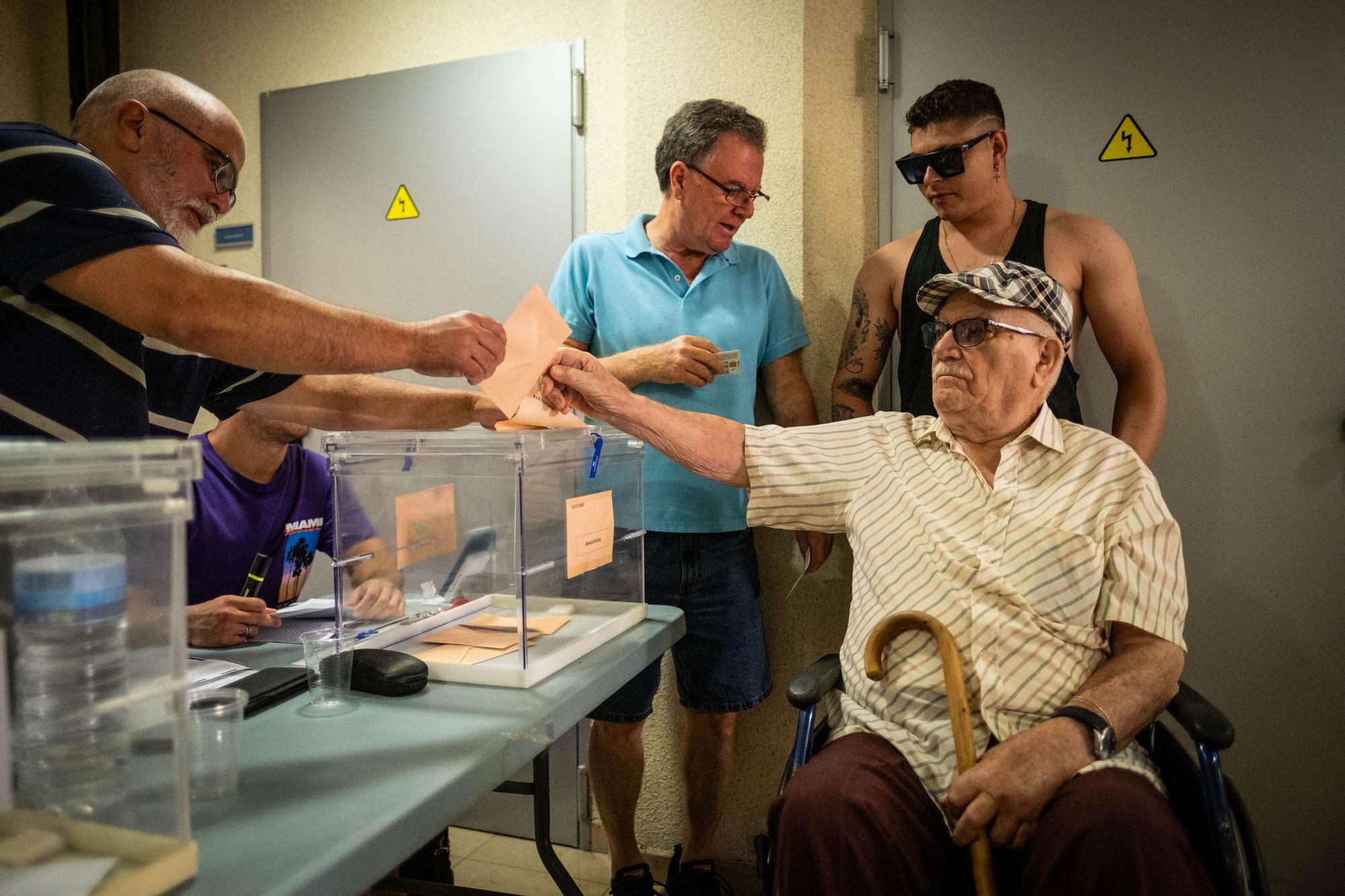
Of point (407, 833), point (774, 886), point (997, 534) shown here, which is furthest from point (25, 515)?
point (997, 534)

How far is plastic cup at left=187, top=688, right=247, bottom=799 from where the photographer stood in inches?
34.6

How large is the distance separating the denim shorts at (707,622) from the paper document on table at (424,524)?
0.82m

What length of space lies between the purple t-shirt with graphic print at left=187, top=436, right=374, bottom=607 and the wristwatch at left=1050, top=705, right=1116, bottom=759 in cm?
171

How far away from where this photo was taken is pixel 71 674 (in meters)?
Answer: 0.68

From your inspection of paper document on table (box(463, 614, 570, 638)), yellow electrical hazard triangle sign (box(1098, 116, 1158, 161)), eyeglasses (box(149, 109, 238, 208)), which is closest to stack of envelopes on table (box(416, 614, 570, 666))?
paper document on table (box(463, 614, 570, 638))

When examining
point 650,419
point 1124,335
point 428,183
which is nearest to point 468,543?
point 650,419

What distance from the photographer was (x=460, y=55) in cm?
289

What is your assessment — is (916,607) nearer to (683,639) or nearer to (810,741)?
(810,741)

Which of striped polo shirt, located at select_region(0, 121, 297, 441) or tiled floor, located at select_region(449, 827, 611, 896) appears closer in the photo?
striped polo shirt, located at select_region(0, 121, 297, 441)

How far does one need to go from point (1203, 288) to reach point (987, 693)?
4.64ft

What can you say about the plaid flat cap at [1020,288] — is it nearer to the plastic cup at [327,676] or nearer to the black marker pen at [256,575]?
the plastic cup at [327,676]

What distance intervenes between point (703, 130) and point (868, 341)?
0.69 m

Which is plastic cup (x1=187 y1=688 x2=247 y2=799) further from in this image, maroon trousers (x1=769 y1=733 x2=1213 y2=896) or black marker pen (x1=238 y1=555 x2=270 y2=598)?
black marker pen (x1=238 y1=555 x2=270 y2=598)

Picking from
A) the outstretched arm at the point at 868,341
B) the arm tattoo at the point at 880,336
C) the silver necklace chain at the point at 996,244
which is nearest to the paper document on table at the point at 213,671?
the outstretched arm at the point at 868,341
